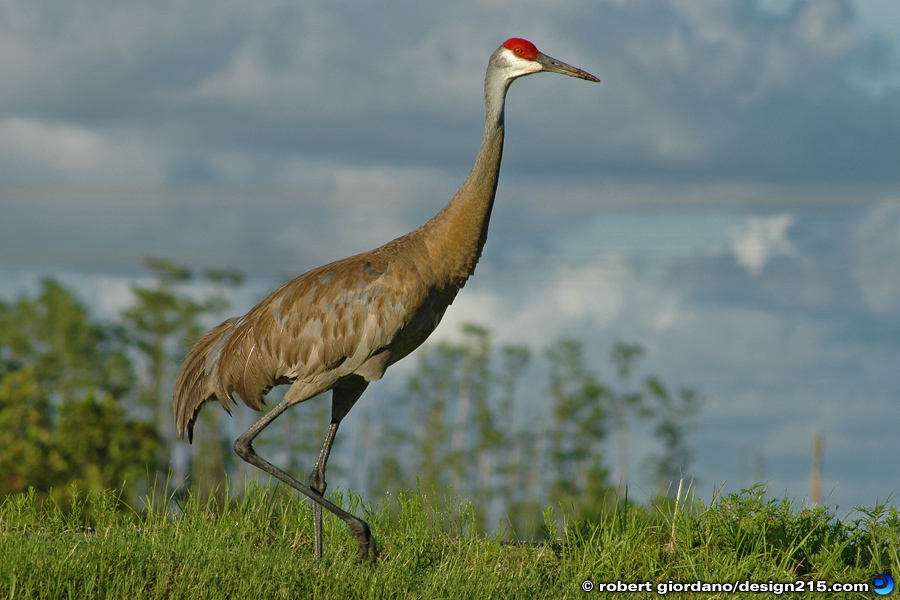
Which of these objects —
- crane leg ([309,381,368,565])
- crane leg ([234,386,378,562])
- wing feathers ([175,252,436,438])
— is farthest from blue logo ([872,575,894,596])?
crane leg ([309,381,368,565])

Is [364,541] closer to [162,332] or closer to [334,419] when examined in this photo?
[334,419]

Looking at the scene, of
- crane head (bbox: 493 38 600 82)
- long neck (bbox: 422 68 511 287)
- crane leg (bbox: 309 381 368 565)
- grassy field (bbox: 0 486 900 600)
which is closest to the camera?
grassy field (bbox: 0 486 900 600)

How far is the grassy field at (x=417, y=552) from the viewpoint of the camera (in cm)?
546

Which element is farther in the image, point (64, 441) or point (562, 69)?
point (64, 441)

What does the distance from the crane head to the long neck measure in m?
0.55

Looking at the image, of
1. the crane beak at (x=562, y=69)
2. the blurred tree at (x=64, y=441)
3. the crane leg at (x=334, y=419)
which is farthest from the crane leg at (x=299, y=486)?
the blurred tree at (x=64, y=441)

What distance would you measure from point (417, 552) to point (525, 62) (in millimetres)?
3671

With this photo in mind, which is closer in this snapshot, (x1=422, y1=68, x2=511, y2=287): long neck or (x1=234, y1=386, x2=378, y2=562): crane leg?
(x1=234, y1=386, x2=378, y2=562): crane leg

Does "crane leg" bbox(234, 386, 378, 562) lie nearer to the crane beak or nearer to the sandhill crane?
the sandhill crane

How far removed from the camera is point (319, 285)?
22.1 feet

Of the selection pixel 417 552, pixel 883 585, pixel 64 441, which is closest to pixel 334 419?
pixel 417 552

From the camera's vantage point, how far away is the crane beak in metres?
7.24

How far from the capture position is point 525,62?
23.4 feet

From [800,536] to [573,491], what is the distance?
1200 inches
